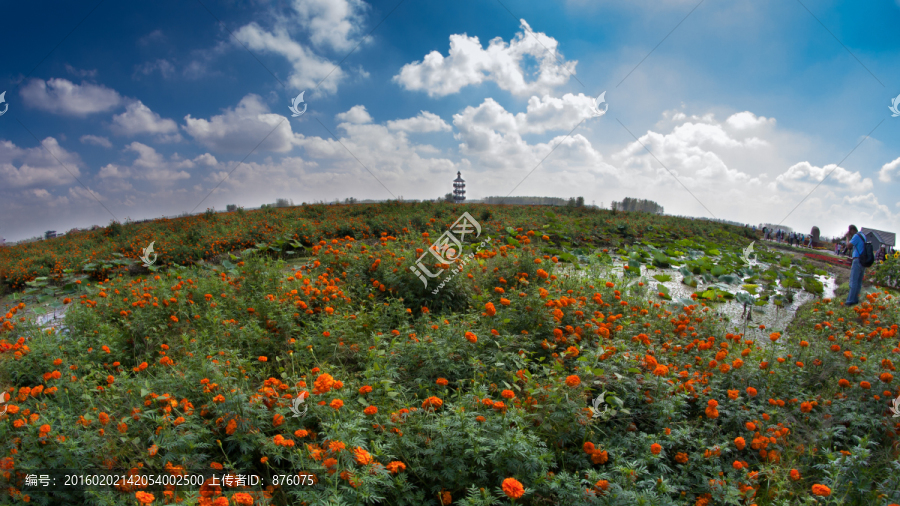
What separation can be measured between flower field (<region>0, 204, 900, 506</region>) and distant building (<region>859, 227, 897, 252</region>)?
153 cm

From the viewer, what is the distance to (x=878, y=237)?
6.85m

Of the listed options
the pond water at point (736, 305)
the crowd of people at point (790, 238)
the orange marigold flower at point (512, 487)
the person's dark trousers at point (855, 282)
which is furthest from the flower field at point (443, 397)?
the crowd of people at point (790, 238)

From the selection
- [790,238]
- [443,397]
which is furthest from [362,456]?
[790,238]

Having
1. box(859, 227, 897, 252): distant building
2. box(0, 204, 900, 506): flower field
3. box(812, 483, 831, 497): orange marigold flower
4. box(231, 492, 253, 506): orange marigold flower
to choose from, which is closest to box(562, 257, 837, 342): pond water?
box(0, 204, 900, 506): flower field

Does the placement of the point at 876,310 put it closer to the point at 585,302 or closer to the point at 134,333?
the point at 585,302

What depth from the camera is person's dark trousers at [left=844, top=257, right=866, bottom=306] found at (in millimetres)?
5777

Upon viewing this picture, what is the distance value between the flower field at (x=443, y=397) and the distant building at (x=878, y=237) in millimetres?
1528

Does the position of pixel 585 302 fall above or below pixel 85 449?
above

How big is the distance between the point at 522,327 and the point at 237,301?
3261mm

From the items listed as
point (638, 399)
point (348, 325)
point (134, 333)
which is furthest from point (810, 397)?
point (134, 333)

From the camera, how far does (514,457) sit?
1864mm

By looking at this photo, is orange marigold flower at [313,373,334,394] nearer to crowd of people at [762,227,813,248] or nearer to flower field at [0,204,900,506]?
flower field at [0,204,900,506]

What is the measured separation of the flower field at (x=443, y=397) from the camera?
1874 mm

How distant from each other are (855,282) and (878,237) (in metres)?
2.00
